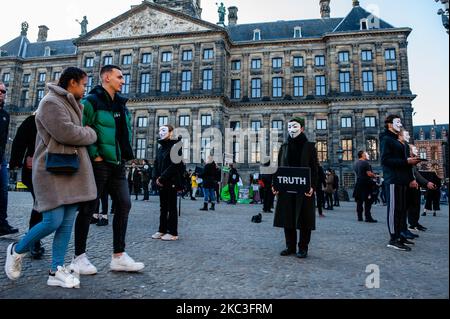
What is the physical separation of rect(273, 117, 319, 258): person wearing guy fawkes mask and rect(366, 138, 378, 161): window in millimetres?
30910

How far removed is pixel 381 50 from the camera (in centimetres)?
3344

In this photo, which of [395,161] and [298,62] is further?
[298,62]

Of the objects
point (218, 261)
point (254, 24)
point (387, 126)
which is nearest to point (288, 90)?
point (254, 24)

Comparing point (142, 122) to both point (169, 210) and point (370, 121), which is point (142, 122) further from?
point (169, 210)

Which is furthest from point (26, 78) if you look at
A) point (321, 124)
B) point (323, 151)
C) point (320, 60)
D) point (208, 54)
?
point (323, 151)

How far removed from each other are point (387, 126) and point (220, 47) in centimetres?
3199

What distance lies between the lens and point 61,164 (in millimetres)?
Result: 2686

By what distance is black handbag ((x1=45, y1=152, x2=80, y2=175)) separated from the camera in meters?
2.68

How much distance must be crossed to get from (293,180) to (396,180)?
6.00ft

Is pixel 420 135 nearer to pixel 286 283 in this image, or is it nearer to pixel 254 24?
pixel 254 24

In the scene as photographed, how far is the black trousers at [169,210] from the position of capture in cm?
546

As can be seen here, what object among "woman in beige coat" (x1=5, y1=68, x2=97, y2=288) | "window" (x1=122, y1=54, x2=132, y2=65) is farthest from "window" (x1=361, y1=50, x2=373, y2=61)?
"woman in beige coat" (x1=5, y1=68, x2=97, y2=288)

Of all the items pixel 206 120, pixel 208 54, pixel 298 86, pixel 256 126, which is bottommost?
pixel 256 126
